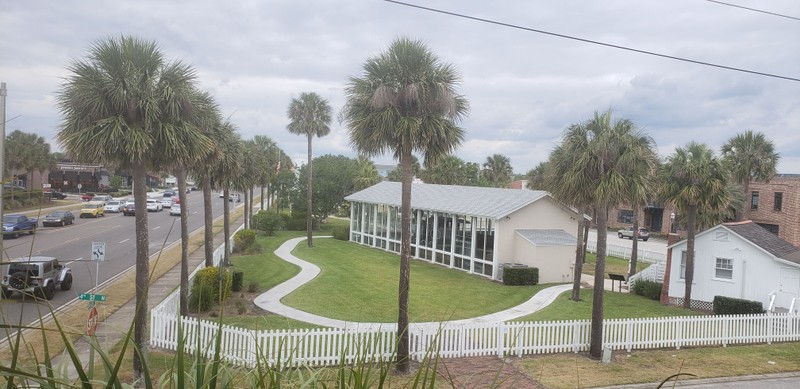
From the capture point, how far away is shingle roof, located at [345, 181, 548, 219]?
32.2m

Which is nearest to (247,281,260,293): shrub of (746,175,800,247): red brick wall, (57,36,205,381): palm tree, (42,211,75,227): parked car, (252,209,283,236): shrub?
(57,36,205,381): palm tree

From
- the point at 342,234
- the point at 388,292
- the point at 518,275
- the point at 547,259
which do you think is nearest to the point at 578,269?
the point at 518,275

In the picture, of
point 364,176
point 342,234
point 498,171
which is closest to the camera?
point 342,234

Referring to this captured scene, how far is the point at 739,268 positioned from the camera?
23516mm

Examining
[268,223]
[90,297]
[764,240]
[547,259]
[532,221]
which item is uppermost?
[90,297]

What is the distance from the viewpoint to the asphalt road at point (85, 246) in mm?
21922

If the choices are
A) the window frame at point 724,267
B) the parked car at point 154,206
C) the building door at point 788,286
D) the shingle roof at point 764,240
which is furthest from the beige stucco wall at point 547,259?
the parked car at point 154,206

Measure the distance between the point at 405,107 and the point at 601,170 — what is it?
6332 mm

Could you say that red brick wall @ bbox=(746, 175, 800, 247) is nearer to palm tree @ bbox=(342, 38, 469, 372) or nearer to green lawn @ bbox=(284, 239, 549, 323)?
green lawn @ bbox=(284, 239, 549, 323)

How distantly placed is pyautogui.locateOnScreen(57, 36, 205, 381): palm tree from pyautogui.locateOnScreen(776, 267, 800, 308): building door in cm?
2207

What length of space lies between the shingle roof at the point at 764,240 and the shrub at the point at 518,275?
30.2ft

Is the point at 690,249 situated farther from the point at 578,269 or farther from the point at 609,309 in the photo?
the point at 578,269

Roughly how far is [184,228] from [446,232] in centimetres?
1952

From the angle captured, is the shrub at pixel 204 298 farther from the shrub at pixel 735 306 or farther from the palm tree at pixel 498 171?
the palm tree at pixel 498 171
